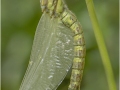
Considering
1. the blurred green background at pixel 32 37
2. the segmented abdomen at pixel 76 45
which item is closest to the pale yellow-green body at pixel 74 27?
the segmented abdomen at pixel 76 45

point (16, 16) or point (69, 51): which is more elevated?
point (16, 16)

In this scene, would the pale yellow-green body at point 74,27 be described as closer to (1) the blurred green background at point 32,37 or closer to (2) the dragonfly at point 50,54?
(2) the dragonfly at point 50,54

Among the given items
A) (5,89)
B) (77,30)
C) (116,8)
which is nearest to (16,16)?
(5,89)

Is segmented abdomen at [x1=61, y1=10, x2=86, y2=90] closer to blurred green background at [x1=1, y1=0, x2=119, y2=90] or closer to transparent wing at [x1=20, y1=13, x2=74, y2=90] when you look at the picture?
transparent wing at [x1=20, y1=13, x2=74, y2=90]

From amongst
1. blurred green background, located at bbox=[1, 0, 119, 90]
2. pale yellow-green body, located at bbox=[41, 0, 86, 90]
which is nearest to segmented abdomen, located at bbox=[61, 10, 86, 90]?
pale yellow-green body, located at bbox=[41, 0, 86, 90]

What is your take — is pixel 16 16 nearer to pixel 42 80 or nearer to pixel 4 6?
pixel 4 6

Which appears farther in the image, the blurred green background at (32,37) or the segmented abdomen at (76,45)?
the blurred green background at (32,37)
